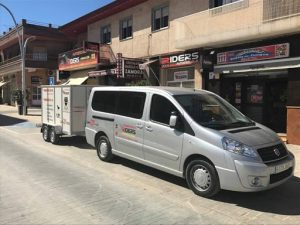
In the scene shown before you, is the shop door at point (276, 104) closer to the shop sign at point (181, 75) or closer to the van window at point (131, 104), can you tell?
the shop sign at point (181, 75)

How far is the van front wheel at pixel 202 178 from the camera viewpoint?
244 inches

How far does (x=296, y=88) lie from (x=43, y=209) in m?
9.56

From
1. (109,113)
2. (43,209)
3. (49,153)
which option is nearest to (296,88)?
(109,113)

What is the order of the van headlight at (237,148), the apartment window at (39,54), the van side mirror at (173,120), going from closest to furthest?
the van headlight at (237,148), the van side mirror at (173,120), the apartment window at (39,54)

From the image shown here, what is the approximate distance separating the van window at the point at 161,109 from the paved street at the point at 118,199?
1247mm

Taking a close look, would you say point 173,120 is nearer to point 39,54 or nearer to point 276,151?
point 276,151

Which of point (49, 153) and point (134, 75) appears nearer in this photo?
point (49, 153)

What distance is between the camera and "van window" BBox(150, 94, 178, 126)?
7.18 meters

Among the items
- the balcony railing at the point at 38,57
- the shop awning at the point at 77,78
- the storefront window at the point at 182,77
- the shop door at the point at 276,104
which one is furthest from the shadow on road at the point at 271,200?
the balcony railing at the point at 38,57

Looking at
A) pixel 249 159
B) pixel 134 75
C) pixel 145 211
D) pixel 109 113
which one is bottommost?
pixel 145 211

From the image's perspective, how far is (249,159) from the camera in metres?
5.88

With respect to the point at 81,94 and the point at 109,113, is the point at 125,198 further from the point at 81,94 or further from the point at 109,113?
the point at 81,94

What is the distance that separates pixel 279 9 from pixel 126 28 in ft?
36.4

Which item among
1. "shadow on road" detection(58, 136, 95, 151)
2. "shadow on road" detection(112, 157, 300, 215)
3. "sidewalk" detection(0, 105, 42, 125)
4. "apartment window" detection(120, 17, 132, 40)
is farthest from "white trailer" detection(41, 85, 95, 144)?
"apartment window" detection(120, 17, 132, 40)
